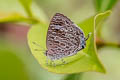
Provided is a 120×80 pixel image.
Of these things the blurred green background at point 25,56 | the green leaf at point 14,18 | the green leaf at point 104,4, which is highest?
the green leaf at point 104,4

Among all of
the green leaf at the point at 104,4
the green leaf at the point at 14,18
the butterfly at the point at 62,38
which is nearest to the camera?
the butterfly at the point at 62,38

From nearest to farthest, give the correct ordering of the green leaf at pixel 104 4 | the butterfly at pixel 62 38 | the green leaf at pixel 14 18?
1. the butterfly at pixel 62 38
2. the green leaf at pixel 104 4
3. the green leaf at pixel 14 18

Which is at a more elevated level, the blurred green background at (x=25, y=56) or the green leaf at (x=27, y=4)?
the green leaf at (x=27, y=4)

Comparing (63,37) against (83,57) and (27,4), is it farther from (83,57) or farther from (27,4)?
(27,4)

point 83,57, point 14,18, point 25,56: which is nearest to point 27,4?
point 14,18

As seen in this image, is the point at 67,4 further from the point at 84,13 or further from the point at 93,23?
the point at 93,23

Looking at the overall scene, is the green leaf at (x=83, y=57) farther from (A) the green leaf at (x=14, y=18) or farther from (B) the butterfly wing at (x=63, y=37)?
(A) the green leaf at (x=14, y=18)

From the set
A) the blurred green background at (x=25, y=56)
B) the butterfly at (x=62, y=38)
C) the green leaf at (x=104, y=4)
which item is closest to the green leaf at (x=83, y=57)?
the butterfly at (x=62, y=38)
